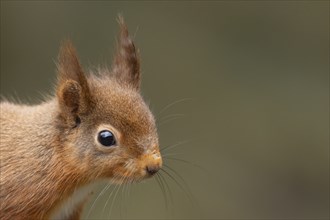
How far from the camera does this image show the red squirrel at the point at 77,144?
2119mm

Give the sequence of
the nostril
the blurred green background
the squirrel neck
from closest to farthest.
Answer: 1. the nostril
2. the squirrel neck
3. the blurred green background

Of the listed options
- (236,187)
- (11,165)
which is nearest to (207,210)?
(236,187)

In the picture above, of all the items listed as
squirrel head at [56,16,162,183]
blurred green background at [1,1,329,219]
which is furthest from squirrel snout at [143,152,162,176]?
blurred green background at [1,1,329,219]

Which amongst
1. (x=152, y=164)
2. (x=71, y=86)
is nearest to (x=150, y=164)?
(x=152, y=164)

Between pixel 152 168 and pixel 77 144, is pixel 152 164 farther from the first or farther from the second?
pixel 77 144

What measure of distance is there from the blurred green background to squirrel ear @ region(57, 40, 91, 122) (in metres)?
2.57

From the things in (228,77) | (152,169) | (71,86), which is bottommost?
(228,77)

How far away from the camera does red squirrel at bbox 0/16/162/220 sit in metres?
2.12

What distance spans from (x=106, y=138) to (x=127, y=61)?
30 centimetres

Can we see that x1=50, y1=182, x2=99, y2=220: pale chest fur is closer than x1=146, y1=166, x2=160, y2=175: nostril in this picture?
No

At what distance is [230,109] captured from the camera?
4973 millimetres

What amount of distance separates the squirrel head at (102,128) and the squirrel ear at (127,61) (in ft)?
0.21

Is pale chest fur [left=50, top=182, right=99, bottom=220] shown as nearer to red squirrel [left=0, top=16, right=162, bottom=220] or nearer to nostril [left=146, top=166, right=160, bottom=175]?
red squirrel [left=0, top=16, right=162, bottom=220]

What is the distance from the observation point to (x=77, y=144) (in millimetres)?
2178
